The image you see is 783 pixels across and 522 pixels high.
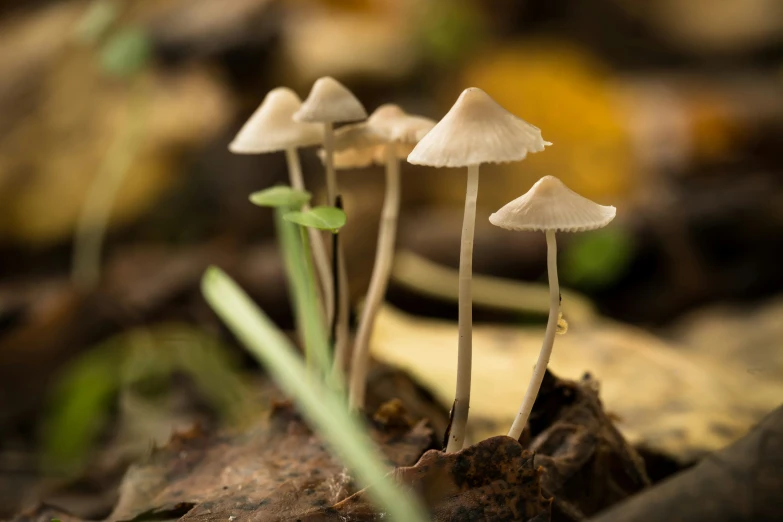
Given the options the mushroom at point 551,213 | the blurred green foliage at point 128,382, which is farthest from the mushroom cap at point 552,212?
the blurred green foliage at point 128,382

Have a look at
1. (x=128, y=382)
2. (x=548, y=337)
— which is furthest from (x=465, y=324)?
(x=128, y=382)

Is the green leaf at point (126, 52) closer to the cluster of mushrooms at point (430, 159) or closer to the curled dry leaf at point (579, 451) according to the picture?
the cluster of mushrooms at point (430, 159)

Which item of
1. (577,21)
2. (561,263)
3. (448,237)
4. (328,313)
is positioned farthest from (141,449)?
(577,21)

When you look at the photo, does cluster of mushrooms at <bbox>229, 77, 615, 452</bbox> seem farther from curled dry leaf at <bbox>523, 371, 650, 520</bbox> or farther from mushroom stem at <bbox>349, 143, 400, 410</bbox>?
curled dry leaf at <bbox>523, 371, 650, 520</bbox>

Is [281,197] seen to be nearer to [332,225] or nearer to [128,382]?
[332,225]

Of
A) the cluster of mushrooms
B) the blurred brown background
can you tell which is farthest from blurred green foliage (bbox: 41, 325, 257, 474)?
the cluster of mushrooms

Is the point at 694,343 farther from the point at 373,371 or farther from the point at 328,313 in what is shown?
the point at 328,313
